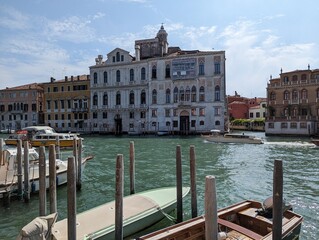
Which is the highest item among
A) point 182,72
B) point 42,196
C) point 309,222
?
point 182,72

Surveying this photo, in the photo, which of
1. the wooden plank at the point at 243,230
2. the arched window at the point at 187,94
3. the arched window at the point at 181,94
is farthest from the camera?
the arched window at the point at 181,94

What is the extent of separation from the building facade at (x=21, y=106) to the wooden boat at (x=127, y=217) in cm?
4774

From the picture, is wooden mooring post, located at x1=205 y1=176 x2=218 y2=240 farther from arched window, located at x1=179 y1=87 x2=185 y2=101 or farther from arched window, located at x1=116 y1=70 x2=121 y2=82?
arched window, located at x1=116 y1=70 x2=121 y2=82

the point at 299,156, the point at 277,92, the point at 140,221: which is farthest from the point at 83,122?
the point at 140,221

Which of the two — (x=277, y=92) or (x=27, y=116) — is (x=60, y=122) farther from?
(x=277, y=92)

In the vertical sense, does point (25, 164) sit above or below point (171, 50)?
→ below

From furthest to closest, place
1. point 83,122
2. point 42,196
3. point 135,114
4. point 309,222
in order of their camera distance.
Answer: point 83,122
point 135,114
point 309,222
point 42,196

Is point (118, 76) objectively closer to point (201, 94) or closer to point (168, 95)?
point (168, 95)

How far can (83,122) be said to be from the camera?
152ft

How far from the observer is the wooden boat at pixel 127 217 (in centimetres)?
547

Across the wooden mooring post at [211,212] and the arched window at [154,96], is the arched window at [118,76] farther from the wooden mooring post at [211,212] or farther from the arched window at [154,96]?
the wooden mooring post at [211,212]

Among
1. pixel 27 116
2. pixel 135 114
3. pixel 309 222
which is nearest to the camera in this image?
pixel 309 222

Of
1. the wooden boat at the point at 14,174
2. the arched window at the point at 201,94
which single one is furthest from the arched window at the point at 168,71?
the wooden boat at the point at 14,174

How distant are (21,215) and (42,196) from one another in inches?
83.8
